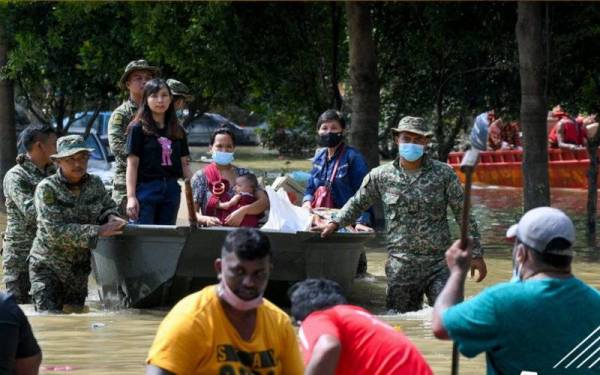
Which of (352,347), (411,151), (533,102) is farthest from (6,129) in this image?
(352,347)

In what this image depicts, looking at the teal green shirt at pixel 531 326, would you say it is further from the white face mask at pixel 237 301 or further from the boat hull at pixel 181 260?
the boat hull at pixel 181 260

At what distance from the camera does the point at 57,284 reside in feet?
40.5

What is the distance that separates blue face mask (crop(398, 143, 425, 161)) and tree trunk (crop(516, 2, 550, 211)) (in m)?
6.45

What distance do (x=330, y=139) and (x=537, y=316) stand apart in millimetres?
7093

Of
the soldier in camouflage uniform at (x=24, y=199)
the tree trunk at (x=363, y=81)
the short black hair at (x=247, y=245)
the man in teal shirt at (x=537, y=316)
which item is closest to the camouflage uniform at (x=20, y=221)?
the soldier in camouflage uniform at (x=24, y=199)

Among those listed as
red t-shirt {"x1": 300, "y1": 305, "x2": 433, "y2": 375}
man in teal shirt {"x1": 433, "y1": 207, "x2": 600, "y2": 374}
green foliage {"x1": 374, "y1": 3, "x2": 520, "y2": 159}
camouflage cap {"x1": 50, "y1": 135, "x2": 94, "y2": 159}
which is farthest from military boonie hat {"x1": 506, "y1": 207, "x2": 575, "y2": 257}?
green foliage {"x1": 374, "y1": 3, "x2": 520, "y2": 159}

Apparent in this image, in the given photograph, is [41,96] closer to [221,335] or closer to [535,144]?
[535,144]

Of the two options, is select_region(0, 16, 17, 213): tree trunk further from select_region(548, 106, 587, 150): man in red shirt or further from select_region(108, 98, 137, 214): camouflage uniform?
select_region(108, 98, 137, 214): camouflage uniform

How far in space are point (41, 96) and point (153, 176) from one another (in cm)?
2143

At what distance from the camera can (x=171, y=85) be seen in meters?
13.9

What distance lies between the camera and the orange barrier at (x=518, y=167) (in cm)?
3019

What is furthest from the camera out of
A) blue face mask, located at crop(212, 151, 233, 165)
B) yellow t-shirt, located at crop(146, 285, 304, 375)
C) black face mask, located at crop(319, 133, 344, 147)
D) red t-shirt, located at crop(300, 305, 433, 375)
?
black face mask, located at crop(319, 133, 344, 147)

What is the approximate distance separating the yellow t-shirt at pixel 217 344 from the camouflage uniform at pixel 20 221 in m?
6.82

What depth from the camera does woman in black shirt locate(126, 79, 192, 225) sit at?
12625mm
